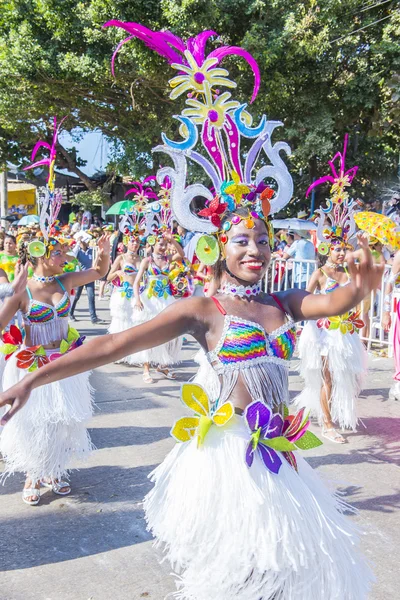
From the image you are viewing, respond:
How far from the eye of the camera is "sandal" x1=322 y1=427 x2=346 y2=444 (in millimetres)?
5756

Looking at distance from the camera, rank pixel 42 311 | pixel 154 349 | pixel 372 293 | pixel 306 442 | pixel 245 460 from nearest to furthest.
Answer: pixel 245 460 → pixel 306 442 → pixel 42 311 → pixel 154 349 → pixel 372 293

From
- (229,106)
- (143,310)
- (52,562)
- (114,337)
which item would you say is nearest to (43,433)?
(52,562)

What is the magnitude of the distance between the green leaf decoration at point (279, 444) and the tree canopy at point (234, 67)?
10214 mm

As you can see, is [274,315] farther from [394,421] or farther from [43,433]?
[394,421]

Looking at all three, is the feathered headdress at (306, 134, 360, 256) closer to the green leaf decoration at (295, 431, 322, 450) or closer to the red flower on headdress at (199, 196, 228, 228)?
the red flower on headdress at (199, 196, 228, 228)

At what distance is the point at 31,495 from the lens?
445 centimetres

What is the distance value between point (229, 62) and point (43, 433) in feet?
41.0

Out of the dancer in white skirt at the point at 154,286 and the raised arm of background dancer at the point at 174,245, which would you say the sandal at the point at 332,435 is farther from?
the raised arm of background dancer at the point at 174,245

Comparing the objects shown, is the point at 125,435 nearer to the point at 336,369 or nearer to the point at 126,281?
the point at 336,369

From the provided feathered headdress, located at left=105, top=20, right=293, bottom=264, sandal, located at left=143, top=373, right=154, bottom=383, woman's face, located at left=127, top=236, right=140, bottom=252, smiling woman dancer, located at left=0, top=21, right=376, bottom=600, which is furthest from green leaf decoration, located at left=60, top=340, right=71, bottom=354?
woman's face, located at left=127, top=236, right=140, bottom=252

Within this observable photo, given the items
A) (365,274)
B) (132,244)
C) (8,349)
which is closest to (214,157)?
(365,274)

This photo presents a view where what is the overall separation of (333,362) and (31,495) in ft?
10.5

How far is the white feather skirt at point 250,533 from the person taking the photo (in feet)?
7.68

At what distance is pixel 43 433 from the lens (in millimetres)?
4492
